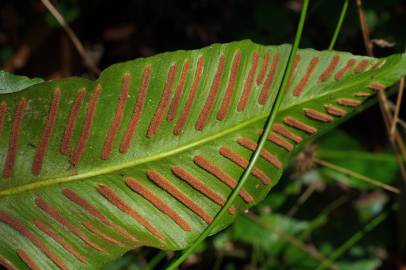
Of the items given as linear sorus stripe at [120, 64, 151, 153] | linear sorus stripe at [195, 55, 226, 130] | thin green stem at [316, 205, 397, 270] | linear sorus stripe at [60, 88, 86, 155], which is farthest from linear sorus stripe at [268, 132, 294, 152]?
thin green stem at [316, 205, 397, 270]

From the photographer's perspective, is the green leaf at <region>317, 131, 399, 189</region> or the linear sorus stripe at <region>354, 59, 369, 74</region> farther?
the green leaf at <region>317, 131, 399, 189</region>

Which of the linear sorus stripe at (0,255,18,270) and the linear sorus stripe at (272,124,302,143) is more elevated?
the linear sorus stripe at (272,124,302,143)

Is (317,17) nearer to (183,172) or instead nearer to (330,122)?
(330,122)

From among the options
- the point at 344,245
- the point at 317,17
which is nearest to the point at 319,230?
the point at 344,245

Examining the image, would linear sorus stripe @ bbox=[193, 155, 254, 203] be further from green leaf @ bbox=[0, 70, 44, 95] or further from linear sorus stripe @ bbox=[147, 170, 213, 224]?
green leaf @ bbox=[0, 70, 44, 95]

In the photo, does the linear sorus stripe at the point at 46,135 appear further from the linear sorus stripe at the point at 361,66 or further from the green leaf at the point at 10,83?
the linear sorus stripe at the point at 361,66

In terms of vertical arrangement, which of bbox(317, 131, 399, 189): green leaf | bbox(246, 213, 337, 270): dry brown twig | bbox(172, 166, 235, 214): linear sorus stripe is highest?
bbox(172, 166, 235, 214): linear sorus stripe

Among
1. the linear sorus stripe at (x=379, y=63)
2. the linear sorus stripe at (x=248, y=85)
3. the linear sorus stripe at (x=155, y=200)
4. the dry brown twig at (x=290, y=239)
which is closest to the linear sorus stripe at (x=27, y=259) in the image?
the linear sorus stripe at (x=155, y=200)
